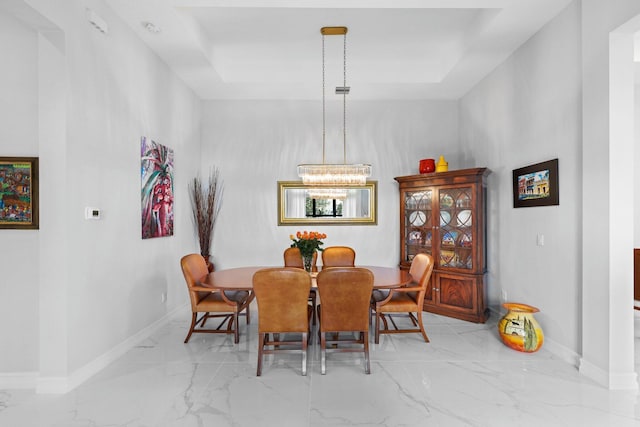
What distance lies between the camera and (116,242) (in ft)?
10.1

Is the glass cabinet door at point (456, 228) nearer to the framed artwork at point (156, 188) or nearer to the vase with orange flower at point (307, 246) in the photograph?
the vase with orange flower at point (307, 246)

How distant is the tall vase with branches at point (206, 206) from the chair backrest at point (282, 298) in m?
2.46

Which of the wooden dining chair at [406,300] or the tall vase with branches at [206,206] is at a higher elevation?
the tall vase with branches at [206,206]

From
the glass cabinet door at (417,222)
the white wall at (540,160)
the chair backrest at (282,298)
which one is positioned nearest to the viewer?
the chair backrest at (282,298)

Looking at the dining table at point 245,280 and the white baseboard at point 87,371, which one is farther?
the dining table at point 245,280

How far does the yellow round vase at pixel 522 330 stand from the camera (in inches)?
124

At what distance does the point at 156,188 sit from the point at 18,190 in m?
1.34

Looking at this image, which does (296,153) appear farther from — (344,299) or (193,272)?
(344,299)

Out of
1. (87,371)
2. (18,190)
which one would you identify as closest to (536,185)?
(87,371)

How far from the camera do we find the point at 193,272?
3506 millimetres

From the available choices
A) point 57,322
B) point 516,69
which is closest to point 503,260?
point 516,69

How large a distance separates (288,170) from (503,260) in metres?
3.13

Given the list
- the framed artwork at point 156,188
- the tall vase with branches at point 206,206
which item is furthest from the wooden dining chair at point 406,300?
the tall vase with branches at point 206,206

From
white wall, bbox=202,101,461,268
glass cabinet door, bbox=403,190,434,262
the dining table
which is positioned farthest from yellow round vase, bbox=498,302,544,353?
white wall, bbox=202,101,461,268
